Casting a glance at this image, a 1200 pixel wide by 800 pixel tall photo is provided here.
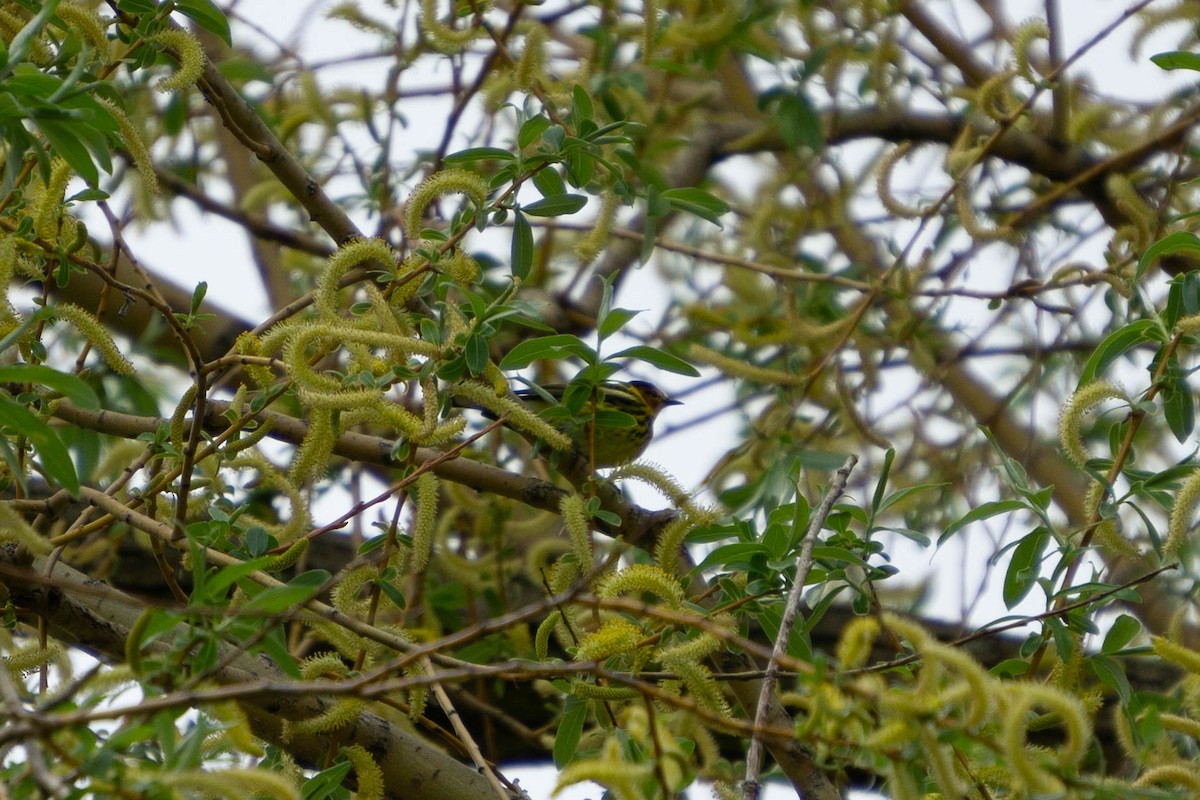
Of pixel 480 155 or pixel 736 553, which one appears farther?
pixel 480 155

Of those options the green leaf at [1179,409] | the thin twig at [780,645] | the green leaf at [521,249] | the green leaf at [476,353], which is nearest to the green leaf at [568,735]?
the thin twig at [780,645]

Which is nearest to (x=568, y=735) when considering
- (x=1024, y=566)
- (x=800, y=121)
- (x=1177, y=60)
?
(x=1024, y=566)

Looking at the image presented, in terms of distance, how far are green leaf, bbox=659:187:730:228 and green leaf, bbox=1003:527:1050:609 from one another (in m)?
0.77

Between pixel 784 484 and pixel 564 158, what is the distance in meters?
0.93

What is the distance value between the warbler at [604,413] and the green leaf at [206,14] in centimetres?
75

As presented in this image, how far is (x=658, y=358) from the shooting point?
6.72ft

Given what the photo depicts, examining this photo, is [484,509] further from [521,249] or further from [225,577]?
[225,577]

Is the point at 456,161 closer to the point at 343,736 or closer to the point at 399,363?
the point at 399,363

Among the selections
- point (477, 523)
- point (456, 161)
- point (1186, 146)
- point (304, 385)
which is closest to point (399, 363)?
point (304, 385)

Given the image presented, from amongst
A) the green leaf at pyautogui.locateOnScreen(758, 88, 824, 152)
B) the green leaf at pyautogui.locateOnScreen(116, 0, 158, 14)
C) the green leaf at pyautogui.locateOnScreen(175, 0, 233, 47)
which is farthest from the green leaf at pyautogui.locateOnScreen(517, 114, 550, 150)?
the green leaf at pyautogui.locateOnScreen(758, 88, 824, 152)

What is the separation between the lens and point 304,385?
1684 millimetres

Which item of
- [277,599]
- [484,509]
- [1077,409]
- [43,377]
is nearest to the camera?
[277,599]

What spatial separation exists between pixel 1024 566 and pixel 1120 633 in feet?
0.54

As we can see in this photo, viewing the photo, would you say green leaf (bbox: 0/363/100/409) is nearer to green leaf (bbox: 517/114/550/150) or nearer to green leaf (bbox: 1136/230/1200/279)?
green leaf (bbox: 517/114/550/150)
